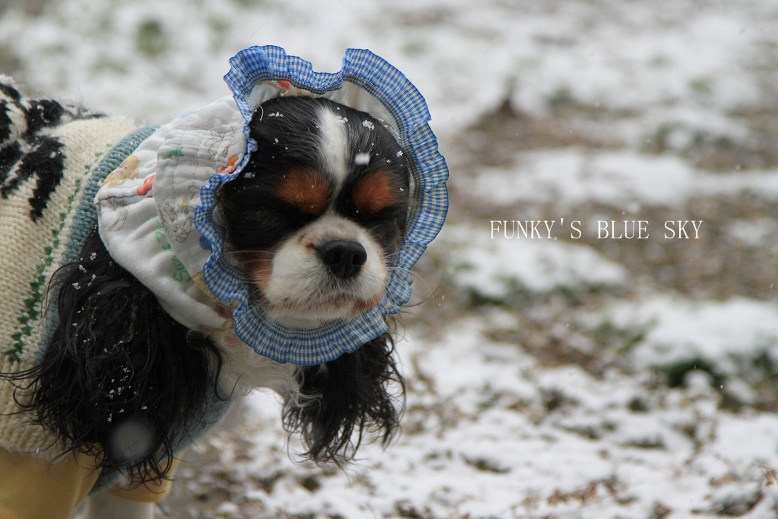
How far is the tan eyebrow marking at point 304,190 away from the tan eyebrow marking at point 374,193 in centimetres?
8

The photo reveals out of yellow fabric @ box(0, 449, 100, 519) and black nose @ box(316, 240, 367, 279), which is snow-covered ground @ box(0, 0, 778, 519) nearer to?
yellow fabric @ box(0, 449, 100, 519)

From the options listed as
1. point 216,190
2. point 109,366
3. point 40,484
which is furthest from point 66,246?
point 40,484

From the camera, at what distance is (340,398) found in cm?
231

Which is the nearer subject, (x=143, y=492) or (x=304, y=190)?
(x=304, y=190)

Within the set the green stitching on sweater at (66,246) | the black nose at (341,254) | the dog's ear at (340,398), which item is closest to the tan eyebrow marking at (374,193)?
the black nose at (341,254)

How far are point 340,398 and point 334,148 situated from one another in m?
0.75

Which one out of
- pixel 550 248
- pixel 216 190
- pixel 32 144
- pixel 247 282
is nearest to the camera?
pixel 216 190

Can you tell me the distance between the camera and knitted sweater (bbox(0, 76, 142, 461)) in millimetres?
1978

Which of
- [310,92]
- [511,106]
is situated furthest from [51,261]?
[511,106]

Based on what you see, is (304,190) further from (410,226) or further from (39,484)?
(39,484)

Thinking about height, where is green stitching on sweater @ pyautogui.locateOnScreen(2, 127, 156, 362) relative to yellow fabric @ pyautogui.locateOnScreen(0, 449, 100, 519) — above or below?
above

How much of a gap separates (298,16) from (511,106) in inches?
101

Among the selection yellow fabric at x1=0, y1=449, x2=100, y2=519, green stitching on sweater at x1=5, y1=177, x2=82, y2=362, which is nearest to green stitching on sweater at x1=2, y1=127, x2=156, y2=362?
green stitching on sweater at x1=5, y1=177, x2=82, y2=362

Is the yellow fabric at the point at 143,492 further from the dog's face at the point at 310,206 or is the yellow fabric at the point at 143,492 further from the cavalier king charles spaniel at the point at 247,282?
the dog's face at the point at 310,206
